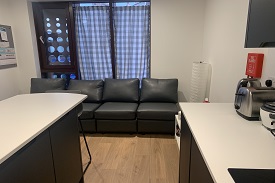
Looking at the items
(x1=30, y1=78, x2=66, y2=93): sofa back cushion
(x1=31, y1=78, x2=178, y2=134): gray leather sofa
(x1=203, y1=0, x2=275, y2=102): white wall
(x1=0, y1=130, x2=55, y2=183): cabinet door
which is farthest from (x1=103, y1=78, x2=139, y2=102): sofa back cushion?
(x1=0, y1=130, x2=55, y2=183): cabinet door

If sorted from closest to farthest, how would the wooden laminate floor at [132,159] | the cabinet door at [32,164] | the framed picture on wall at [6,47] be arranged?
the cabinet door at [32,164], the wooden laminate floor at [132,159], the framed picture on wall at [6,47]

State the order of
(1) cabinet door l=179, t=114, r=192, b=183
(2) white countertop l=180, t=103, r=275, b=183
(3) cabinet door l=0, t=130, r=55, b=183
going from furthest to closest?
1. (1) cabinet door l=179, t=114, r=192, b=183
2. (3) cabinet door l=0, t=130, r=55, b=183
3. (2) white countertop l=180, t=103, r=275, b=183

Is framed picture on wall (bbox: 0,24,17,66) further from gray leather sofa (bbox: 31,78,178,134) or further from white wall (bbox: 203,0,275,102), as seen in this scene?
white wall (bbox: 203,0,275,102)

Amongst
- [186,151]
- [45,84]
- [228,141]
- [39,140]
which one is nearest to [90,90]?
[45,84]

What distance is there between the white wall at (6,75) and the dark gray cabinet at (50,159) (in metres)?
2.32

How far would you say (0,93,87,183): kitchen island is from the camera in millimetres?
1038

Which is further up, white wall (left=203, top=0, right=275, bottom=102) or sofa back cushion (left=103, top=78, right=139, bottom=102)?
white wall (left=203, top=0, right=275, bottom=102)

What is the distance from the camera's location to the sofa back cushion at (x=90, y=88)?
343cm

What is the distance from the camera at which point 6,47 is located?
10.9ft

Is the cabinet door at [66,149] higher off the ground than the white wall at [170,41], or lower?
lower

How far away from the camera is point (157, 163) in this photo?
2400 mm

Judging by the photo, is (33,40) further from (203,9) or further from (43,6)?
(203,9)

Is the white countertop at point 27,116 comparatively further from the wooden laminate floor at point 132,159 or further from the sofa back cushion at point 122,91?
the sofa back cushion at point 122,91

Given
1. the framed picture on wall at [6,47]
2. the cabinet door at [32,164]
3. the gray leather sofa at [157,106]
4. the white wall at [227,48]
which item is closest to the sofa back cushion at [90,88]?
the gray leather sofa at [157,106]
